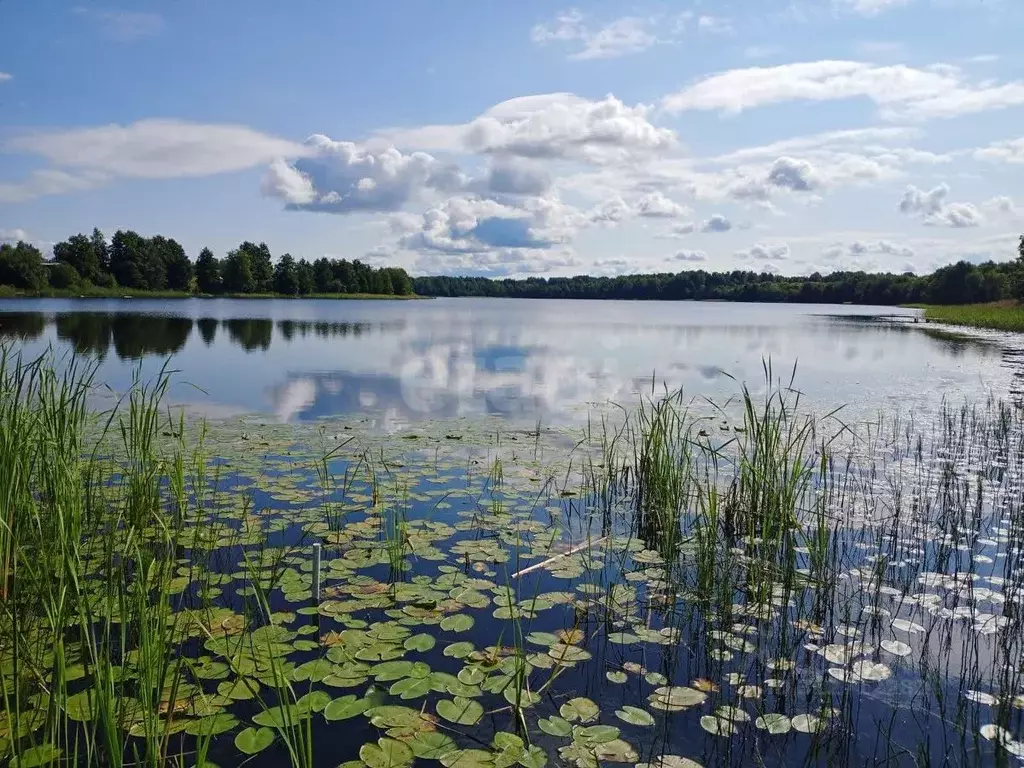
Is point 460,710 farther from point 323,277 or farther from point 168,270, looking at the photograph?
point 323,277

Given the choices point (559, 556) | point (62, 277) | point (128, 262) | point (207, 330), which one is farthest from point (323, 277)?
point (559, 556)

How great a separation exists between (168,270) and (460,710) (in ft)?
317

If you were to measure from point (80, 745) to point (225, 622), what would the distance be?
1083 mm

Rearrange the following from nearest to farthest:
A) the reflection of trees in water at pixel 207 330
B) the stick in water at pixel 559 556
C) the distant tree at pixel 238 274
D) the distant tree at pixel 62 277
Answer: the stick in water at pixel 559 556, the reflection of trees in water at pixel 207 330, the distant tree at pixel 62 277, the distant tree at pixel 238 274

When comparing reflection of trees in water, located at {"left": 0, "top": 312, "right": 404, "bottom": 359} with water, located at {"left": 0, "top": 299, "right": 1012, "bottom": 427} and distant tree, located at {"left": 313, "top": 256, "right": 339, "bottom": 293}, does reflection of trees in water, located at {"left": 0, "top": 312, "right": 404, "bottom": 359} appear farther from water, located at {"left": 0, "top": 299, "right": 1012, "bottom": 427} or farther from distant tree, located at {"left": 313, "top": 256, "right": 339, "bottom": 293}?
distant tree, located at {"left": 313, "top": 256, "right": 339, "bottom": 293}

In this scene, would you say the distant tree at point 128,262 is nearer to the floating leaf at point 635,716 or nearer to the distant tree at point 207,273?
the distant tree at point 207,273

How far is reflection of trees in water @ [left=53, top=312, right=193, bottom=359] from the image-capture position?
19688 millimetres

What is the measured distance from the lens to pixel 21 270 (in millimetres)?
67875

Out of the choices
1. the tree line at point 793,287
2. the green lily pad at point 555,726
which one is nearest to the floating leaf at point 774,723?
the green lily pad at point 555,726

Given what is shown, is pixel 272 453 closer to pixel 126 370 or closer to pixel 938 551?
pixel 938 551

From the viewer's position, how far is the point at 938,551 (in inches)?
213

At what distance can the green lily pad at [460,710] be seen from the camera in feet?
10.3

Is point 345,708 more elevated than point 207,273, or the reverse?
point 207,273

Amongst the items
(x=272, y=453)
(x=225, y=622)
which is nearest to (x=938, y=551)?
(x=225, y=622)
